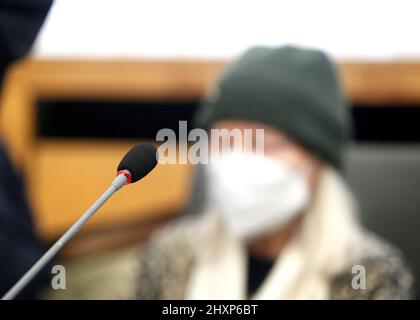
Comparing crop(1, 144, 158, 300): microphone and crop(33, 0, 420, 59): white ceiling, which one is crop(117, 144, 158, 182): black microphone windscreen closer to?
crop(1, 144, 158, 300): microphone

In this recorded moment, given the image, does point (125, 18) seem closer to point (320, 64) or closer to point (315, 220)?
point (320, 64)

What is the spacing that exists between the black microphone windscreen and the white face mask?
55cm

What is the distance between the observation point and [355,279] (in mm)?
887

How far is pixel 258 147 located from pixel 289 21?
0.25 metres

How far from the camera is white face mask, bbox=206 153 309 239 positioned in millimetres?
982

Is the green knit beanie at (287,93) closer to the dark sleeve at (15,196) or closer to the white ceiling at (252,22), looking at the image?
the white ceiling at (252,22)

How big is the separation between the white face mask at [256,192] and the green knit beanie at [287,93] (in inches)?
2.7

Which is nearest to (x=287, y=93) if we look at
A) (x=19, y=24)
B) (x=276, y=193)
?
(x=276, y=193)

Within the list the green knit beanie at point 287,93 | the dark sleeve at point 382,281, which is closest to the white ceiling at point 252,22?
the green knit beanie at point 287,93

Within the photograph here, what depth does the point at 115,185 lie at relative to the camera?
1.38 feet

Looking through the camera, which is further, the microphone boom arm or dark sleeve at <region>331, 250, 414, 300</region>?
dark sleeve at <region>331, 250, 414, 300</region>

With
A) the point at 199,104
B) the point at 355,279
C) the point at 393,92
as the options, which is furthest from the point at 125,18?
the point at 393,92

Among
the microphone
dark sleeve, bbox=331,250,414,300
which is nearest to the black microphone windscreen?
the microphone

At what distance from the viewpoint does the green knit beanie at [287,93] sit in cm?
97
